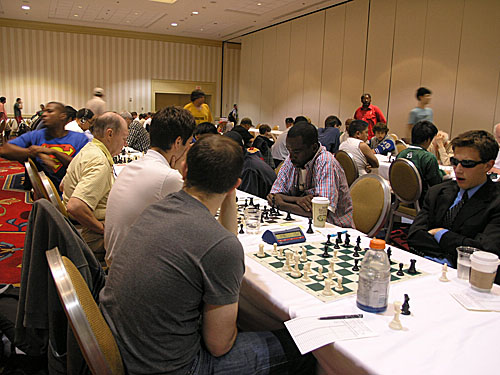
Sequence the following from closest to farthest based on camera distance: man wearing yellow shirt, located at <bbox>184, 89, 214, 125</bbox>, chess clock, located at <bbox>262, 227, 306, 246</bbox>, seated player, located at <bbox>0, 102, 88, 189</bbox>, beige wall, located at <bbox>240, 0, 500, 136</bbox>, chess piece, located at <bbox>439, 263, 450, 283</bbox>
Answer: chess piece, located at <bbox>439, 263, 450, 283</bbox>, chess clock, located at <bbox>262, 227, 306, 246</bbox>, seated player, located at <bbox>0, 102, 88, 189</bbox>, man wearing yellow shirt, located at <bbox>184, 89, 214, 125</bbox>, beige wall, located at <bbox>240, 0, 500, 136</bbox>

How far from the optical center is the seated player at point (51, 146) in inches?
136

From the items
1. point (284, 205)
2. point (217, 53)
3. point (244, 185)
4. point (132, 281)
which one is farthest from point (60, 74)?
point (132, 281)

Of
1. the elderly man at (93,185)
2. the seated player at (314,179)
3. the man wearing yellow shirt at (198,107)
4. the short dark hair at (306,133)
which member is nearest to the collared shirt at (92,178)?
the elderly man at (93,185)

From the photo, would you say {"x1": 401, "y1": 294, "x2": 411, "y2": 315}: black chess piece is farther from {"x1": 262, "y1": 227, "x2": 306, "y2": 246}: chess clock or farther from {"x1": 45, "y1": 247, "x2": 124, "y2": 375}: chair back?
{"x1": 45, "y1": 247, "x2": 124, "y2": 375}: chair back

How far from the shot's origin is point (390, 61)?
9.99 m

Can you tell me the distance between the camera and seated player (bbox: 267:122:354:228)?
2657 mm

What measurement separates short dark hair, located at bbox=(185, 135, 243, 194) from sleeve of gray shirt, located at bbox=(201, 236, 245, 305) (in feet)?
0.76

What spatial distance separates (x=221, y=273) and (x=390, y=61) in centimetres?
1003

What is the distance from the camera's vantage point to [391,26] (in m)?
9.88

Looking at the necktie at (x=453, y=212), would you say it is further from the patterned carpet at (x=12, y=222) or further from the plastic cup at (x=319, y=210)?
the patterned carpet at (x=12, y=222)

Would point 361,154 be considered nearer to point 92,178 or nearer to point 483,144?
point 483,144

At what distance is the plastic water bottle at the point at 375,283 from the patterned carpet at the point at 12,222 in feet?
9.44

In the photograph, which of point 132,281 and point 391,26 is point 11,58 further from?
point 132,281

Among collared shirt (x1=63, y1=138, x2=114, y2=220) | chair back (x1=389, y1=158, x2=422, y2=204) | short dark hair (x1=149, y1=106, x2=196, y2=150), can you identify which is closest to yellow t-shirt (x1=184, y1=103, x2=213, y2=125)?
chair back (x1=389, y1=158, x2=422, y2=204)
